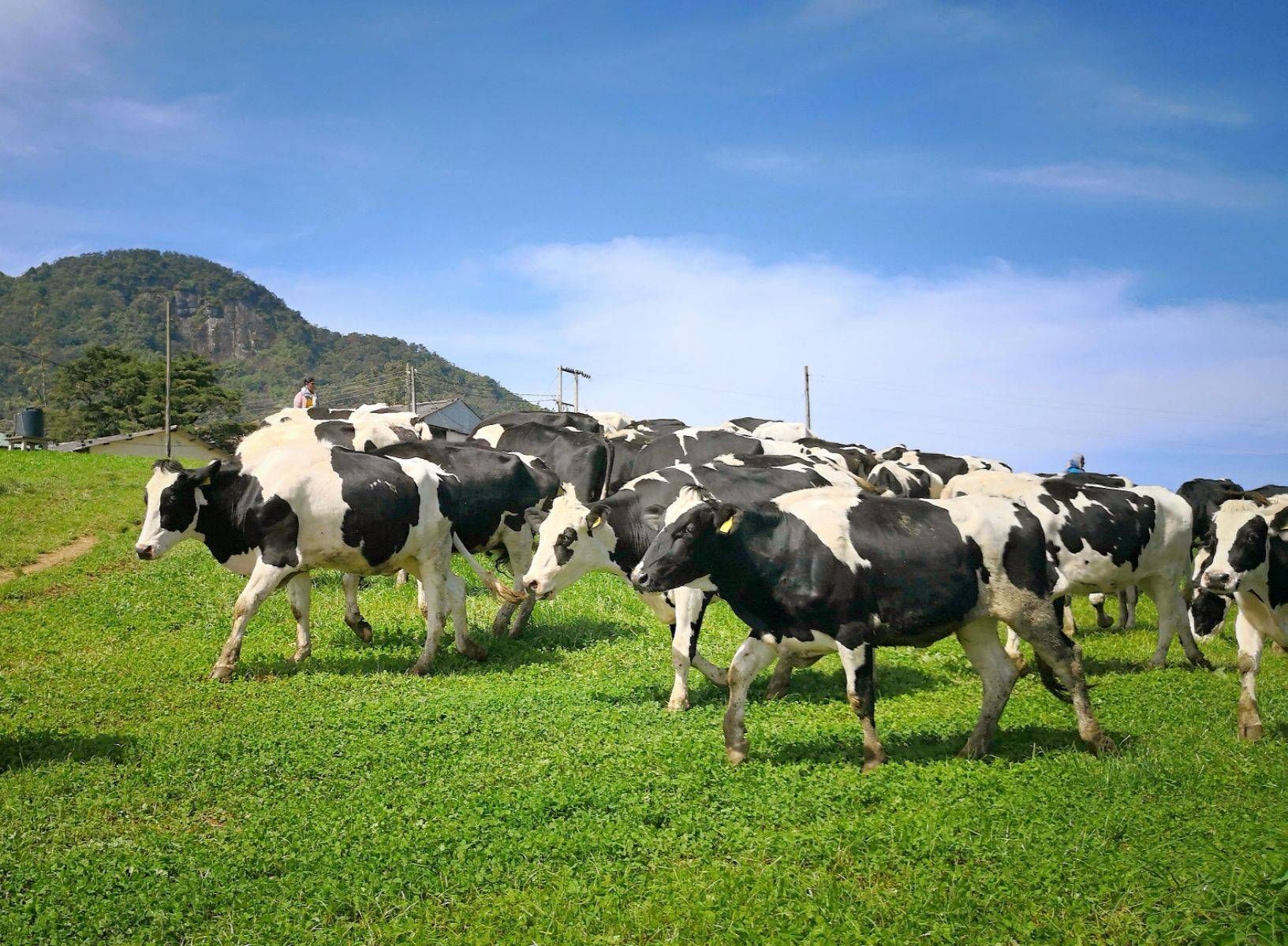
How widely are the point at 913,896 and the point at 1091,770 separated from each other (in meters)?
2.77

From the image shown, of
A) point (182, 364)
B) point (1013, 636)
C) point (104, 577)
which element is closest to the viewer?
point (1013, 636)

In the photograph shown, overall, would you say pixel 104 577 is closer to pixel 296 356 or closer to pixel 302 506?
pixel 302 506

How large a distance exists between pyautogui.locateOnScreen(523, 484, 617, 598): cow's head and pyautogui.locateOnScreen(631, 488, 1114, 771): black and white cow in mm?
2759

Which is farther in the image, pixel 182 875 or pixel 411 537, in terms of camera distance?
pixel 411 537

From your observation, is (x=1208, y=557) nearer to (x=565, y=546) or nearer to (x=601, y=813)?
(x=565, y=546)

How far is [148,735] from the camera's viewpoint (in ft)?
30.1

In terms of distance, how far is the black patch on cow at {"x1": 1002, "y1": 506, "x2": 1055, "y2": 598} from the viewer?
347 inches

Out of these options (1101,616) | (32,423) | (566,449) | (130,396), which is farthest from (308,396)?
(130,396)

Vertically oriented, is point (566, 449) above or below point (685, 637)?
above

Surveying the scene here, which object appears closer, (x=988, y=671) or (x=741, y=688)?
(x=741, y=688)

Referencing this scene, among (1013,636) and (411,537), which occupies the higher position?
(411,537)

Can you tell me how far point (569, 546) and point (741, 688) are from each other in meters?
3.52

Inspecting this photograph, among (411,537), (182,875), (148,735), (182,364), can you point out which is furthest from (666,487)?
(182,364)

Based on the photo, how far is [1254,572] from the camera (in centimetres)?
1030
